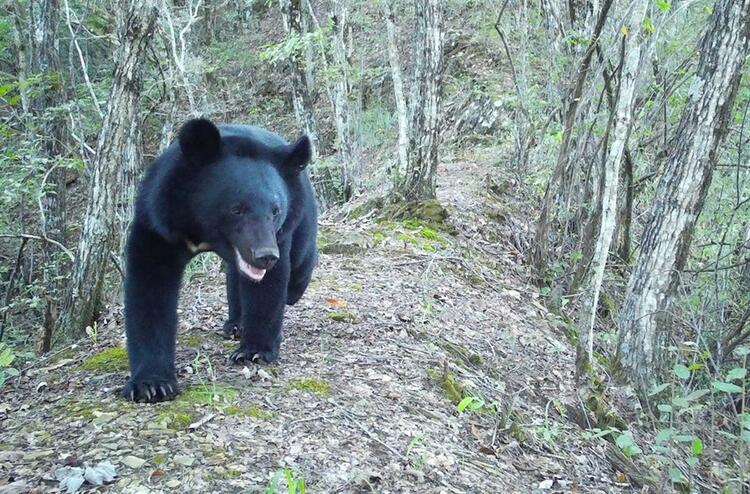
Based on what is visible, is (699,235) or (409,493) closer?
(409,493)

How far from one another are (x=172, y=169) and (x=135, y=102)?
2293 millimetres

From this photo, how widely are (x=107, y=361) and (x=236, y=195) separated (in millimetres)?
1641

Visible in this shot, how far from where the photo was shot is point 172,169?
170 inches

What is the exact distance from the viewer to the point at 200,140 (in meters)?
4.16

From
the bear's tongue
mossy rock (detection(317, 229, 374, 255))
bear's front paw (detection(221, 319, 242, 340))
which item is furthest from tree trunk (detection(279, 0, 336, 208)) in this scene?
the bear's tongue

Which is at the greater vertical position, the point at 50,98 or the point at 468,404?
the point at 50,98

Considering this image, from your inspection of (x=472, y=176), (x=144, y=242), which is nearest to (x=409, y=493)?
(x=144, y=242)

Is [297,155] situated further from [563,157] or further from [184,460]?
[563,157]

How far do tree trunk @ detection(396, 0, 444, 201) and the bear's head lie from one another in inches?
201

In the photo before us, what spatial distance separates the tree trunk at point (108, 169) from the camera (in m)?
6.18

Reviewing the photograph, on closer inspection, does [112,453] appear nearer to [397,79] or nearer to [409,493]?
[409,493]

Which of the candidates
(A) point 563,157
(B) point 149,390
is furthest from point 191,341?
(A) point 563,157

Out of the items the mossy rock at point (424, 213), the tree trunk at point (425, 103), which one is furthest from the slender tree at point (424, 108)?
the mossy rock at point (424, 213)

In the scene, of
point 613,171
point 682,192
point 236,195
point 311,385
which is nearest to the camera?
point 236,195
